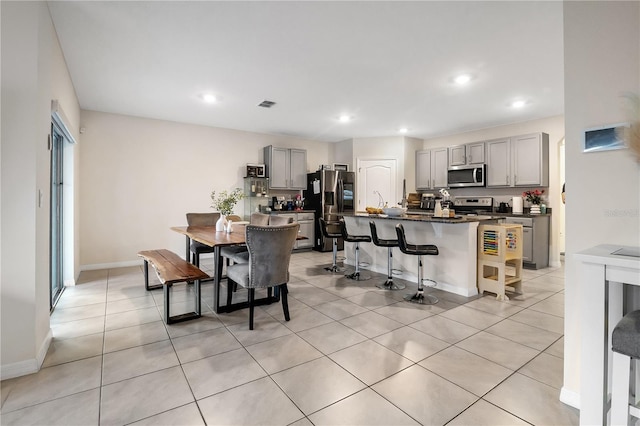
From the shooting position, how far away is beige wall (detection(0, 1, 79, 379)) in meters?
1.98

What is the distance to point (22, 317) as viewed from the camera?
2029 mm

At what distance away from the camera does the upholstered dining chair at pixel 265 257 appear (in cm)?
265

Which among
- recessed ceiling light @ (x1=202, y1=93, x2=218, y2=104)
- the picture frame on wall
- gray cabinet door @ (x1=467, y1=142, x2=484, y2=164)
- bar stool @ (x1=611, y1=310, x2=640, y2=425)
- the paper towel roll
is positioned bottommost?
bar stool @ (x1=611, y1=310, x2=640, y2=425)

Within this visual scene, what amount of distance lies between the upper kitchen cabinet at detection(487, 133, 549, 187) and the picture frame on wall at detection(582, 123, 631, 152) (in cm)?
420

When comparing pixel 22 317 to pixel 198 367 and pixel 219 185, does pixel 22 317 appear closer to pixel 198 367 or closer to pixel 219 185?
pixel 198 367

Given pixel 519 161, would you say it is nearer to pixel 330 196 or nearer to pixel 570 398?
pixel 330 196

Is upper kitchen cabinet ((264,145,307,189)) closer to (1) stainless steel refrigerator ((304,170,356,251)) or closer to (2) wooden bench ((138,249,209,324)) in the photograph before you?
(1) stainless steel refrigerator ((304,170,356,251))

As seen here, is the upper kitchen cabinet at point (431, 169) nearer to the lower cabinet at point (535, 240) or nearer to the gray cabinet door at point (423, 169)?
the gray cabinet door at point (423, 169)

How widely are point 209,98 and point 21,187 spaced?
2.88 metres

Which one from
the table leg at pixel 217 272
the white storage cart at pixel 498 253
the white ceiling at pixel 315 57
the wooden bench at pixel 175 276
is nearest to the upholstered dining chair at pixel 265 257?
the table leg at pixel 217 272

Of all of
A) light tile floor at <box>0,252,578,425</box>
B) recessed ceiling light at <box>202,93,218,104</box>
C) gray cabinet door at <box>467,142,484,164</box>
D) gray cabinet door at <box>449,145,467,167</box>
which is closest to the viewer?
light tile floor at <box>0,252,578,425</box>

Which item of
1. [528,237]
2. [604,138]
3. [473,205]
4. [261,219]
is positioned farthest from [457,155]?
[604,138]

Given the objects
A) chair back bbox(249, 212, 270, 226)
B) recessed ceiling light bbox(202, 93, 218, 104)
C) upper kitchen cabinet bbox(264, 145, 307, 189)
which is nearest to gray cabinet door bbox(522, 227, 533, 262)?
chair back bbox(249, 212, 270, 226)

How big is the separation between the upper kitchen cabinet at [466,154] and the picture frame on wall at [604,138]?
4620 millimetres
